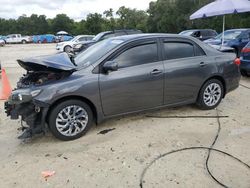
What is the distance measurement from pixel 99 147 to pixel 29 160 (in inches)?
38.5

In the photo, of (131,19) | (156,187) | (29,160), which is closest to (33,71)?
(29,160)

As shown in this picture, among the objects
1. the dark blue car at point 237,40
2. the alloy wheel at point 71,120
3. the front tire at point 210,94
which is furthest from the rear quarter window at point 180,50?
the dark blue car at point 237,40

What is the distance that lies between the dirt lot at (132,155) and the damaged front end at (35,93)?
391 millimetres

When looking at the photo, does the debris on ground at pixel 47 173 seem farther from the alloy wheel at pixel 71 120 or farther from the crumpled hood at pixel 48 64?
the crumpled hood at pixel 48 64

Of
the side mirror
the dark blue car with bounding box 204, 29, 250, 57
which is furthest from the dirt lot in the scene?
the dark blue car with bounding box 204, 29, 250, 57

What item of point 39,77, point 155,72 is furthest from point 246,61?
point 39,77

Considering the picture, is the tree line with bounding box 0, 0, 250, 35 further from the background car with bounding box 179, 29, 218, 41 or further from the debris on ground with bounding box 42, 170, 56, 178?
the debris on ground with bounding box 42, 170, 56, 178

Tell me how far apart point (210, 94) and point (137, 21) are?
194 feet

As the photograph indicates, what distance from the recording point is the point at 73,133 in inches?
173

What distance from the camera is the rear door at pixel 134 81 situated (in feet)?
14.8

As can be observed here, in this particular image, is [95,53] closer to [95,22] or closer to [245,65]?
[245,65]

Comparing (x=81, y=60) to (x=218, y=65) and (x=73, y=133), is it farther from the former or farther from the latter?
(x=218, y=65)

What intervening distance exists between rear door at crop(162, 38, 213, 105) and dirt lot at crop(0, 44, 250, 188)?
485 millimetres

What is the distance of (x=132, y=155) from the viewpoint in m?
3.87
